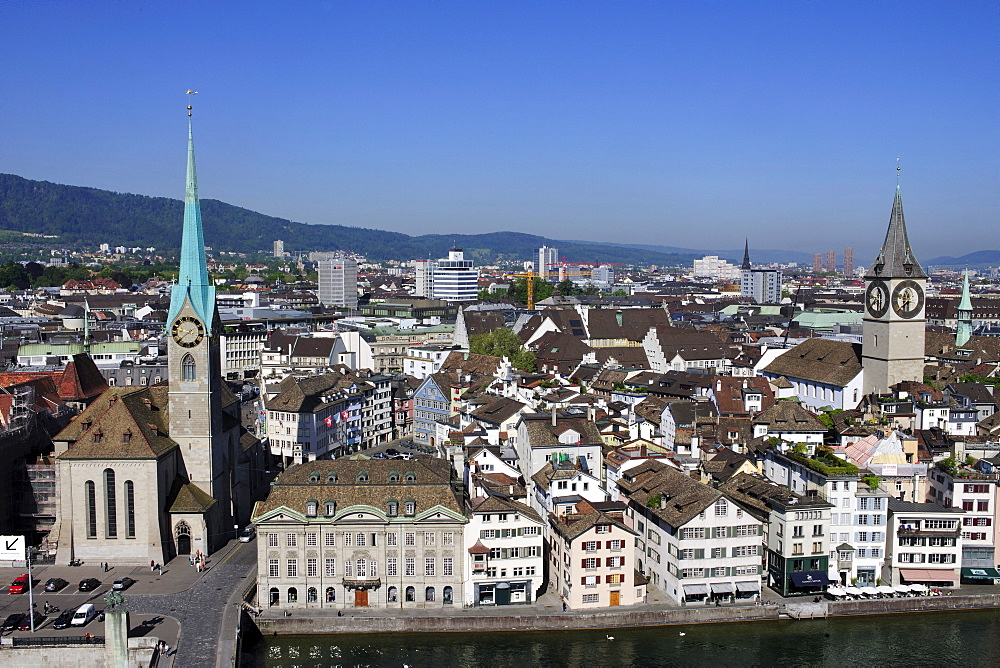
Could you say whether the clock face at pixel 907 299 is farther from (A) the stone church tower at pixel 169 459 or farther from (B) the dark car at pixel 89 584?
(B) the dark car at pixel 89 584

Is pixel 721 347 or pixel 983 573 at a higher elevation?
pixel 721 347

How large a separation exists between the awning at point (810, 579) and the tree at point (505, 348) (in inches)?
1716

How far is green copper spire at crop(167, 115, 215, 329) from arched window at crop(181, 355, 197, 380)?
1728 mm

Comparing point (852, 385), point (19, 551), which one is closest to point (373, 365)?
point (852, 385)

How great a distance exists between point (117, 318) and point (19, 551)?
92.6m

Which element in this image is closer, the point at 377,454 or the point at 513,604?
the point at 513,604

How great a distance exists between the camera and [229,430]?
154 ft

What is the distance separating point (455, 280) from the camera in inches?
7195

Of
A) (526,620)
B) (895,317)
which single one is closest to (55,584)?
(526,620)

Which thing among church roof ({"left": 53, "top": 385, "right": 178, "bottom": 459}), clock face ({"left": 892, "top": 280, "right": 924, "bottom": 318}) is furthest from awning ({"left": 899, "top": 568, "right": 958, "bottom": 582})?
church roof ({"left": 53, "top": 385, "right": 178, "bottom": 459})

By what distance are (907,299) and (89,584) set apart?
174ft

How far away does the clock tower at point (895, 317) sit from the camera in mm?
65375

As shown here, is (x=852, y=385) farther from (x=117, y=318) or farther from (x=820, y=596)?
(x=117, y=318)

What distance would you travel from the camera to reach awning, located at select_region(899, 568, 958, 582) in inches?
1587
